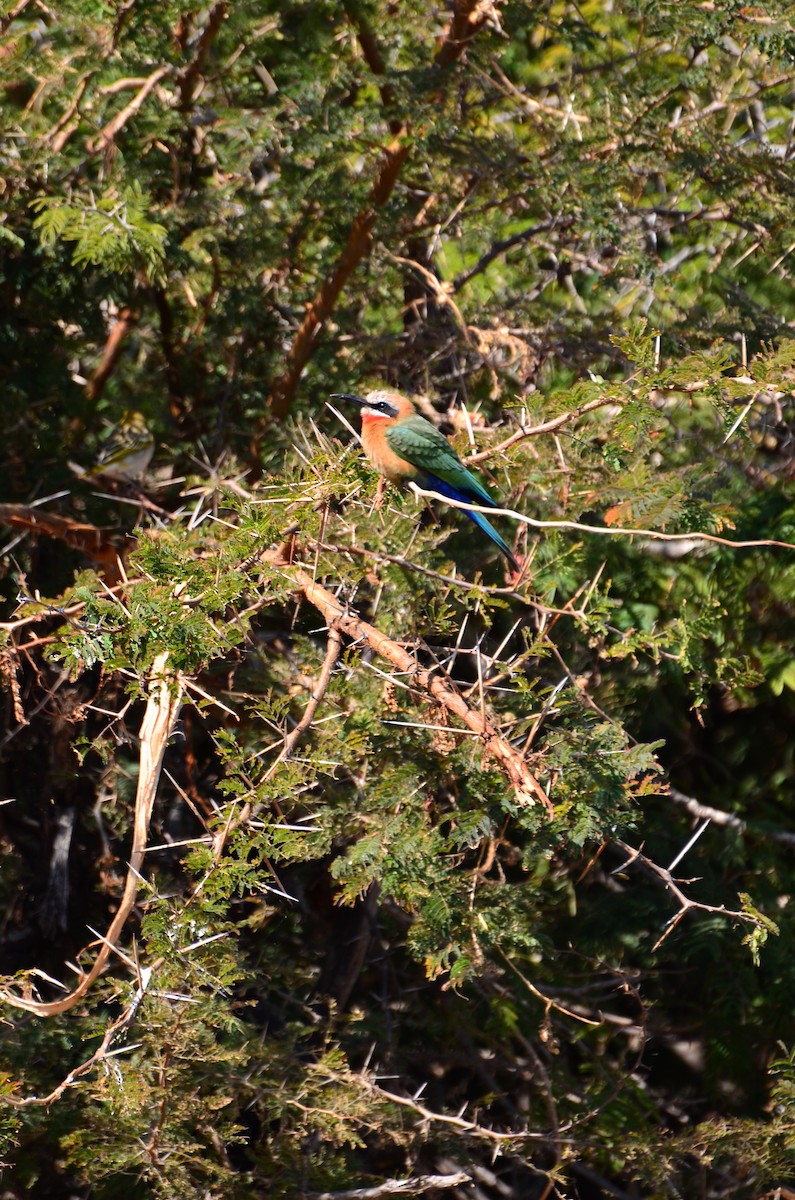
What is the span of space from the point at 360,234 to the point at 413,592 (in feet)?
4.17

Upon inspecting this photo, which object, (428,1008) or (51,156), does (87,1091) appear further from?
(51,156)

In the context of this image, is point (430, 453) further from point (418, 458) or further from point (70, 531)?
point (70, 531)

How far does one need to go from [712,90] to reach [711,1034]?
3356 mm

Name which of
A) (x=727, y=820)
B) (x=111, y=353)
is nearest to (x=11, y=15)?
(x=111, y=353)

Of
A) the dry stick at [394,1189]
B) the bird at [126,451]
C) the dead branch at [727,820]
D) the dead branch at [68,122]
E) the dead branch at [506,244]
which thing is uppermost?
the dead branch at [68,122]

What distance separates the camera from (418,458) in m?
3.51

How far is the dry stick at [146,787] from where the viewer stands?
2.63 m

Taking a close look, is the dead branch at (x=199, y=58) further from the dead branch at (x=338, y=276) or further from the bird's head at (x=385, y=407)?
the bird's head at (x=385, y=407)

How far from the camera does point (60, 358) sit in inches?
175

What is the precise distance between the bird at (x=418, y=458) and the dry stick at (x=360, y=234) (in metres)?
0.63

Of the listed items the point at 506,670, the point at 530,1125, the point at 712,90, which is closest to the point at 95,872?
the point at 530,1125

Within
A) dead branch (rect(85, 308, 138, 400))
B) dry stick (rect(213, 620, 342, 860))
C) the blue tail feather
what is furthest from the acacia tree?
dry stick (rect(213, 620, 342, 860))

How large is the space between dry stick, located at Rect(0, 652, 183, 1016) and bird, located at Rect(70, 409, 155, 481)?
65.6 inches

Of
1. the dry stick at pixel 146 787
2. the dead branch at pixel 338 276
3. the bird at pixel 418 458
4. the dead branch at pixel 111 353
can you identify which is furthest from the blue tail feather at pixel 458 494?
the dead branch at pixel 111 353
